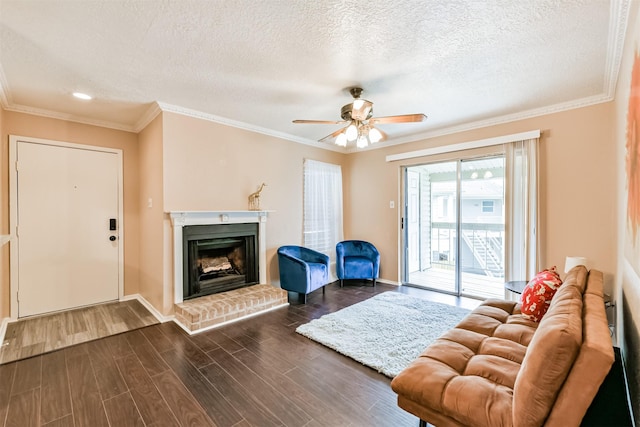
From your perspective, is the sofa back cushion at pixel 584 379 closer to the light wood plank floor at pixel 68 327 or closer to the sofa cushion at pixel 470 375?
the sofa cushion at pixel 470 375

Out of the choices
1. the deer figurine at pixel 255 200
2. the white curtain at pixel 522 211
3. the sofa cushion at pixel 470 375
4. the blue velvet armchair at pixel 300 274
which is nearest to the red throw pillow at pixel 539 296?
the sofa cushion at pixel 470 375

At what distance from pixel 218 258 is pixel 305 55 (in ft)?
9.80

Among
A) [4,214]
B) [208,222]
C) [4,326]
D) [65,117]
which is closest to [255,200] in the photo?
[208,222]

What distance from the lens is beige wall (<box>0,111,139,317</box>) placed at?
326cm

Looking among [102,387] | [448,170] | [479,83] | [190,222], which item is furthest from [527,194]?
[102,387]

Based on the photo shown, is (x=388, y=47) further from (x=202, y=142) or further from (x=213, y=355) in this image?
(x=213, y=355)

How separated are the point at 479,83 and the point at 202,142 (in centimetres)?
332

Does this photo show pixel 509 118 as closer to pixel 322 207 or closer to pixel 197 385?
pixel 322 207

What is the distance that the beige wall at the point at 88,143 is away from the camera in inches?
128

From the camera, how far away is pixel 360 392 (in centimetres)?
203

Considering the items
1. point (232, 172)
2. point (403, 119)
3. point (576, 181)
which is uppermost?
point (403, 119)

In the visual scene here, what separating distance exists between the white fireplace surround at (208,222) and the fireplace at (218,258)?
52 mm

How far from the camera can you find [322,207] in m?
5.21

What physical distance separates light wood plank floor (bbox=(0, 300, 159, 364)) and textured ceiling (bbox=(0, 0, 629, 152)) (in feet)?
8.43
